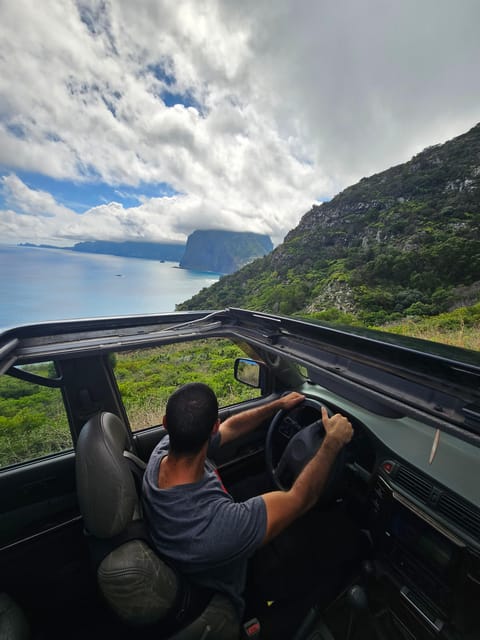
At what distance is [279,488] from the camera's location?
87.3 inches

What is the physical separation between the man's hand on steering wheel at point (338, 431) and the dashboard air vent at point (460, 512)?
54 cm

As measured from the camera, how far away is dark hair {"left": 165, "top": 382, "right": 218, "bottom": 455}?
1346 mm

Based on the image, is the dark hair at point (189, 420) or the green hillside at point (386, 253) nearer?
the dark hair at point (189, 420)

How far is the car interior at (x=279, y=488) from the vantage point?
1.31 metres

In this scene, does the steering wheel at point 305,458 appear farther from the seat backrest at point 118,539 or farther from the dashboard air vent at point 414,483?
the seat backrest at point 118,539

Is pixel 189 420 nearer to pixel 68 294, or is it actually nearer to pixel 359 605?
pixel 359 605

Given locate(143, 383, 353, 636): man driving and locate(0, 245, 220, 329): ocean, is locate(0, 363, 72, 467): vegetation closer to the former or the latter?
locate(0, 245, 220, 329): ocean

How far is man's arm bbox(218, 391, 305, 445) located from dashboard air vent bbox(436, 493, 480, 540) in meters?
1.13

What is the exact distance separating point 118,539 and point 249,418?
4.83 ft

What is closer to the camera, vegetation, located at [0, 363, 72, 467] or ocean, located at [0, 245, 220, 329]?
vegetation, located at [0, 363, 72, 467]

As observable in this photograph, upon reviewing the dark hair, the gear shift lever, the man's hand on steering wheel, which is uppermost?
the dark hair

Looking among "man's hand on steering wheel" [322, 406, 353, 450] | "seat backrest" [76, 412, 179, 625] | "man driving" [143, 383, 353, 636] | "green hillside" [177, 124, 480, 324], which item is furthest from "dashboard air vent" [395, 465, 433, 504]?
"green hillside" [177, 124, 480, 324]

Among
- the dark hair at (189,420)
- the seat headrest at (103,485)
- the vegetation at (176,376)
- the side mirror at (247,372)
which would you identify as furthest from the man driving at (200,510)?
the vegetation at (176,376)

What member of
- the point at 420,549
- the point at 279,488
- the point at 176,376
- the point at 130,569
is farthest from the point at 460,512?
the point at 176,376
